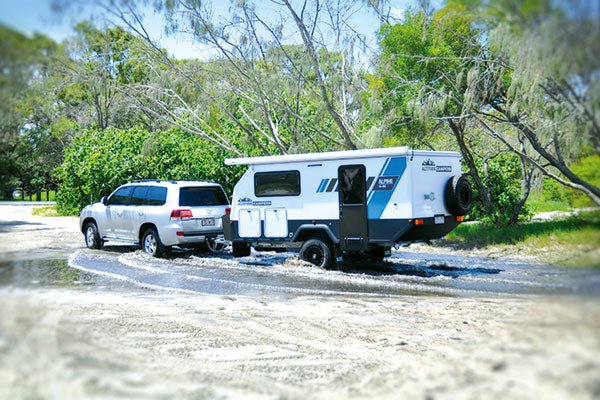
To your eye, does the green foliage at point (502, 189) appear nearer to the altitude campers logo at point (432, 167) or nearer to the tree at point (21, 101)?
the altitude campers logo at point (432, 167)

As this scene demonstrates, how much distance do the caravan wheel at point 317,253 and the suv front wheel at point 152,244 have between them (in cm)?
392

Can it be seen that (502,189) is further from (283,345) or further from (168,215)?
(283,345)

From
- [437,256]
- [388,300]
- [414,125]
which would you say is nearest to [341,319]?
[388,300]

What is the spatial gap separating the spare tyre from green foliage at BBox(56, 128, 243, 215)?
11342 millimetres

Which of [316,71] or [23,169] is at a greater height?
[316,71]

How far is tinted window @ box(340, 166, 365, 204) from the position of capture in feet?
45.6

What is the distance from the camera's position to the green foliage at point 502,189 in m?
19.3

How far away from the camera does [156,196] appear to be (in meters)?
17.1

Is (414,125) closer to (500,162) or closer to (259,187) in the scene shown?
(500,162)

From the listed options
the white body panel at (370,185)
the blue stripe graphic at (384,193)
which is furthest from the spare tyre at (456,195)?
the blue stripe graphic at (384,193)

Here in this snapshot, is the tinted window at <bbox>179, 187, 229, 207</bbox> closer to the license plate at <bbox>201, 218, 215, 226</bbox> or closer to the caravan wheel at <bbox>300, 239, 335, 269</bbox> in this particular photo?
the license plate at <bbox>201, 218, 215, 226</bbox>

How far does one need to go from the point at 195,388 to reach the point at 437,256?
44.5 ft

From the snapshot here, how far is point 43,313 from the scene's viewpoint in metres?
2.86

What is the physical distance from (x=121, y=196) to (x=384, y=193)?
8041mm
